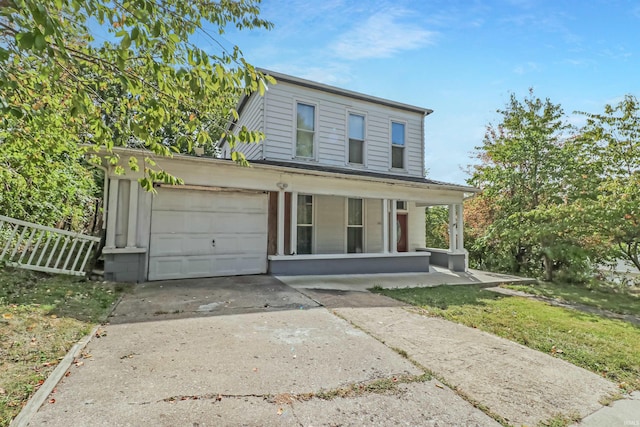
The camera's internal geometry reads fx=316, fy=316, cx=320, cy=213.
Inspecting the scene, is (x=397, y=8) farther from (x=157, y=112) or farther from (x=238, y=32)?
(x=157, y=112)

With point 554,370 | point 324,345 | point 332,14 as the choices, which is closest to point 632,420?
point 554,370

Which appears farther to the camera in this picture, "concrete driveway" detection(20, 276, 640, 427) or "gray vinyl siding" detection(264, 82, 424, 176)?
"gray vinyl siding" detection(264, 82, 424, 176)

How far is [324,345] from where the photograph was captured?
3.75 metres

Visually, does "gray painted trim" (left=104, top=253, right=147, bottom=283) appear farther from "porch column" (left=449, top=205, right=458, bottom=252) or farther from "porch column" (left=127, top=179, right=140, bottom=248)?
"porch column" (left=449, top=205, right=458, bottom=252)

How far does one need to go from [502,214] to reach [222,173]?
10.2m

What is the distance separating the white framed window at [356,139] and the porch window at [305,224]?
2.08 metres

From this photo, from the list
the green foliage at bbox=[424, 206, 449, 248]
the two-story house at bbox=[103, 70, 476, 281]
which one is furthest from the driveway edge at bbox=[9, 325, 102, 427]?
the green foliage at bbox=[424, 206, 449, 248]

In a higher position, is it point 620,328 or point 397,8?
point 397,8

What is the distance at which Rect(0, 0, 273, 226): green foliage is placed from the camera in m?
2.29

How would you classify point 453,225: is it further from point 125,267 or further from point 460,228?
point 125,267

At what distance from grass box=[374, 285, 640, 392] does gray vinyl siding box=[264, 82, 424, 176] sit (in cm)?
507

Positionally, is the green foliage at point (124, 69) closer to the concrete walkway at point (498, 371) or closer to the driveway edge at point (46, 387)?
the driveway edge at point (46, 387)

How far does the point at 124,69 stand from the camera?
2.84 meters

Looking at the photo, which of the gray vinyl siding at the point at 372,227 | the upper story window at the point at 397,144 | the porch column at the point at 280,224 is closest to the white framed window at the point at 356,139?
the upper story window at the point at 397,144
